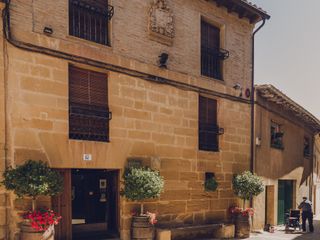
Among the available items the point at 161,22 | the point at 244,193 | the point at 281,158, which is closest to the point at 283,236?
the point at 244,193

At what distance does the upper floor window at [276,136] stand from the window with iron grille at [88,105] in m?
8.17

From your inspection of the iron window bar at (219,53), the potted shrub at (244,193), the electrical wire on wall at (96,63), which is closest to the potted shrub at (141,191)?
the electrical wire on wall at (96,63)

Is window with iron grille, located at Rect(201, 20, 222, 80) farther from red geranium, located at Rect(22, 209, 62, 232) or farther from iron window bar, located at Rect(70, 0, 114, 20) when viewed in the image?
red geranium, located at Rect(22, 209, 62, 232)

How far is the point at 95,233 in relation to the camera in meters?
7.80

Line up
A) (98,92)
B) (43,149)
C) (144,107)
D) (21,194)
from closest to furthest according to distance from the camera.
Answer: (21,194)
(43,149)
(98,92)
(144,107)

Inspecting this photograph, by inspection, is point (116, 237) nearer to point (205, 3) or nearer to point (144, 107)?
point (144, 107)

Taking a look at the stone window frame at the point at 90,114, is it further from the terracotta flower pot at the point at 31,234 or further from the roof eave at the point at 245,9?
the roof eave at the point at 245,9

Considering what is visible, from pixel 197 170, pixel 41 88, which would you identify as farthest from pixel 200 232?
pixel 41 88

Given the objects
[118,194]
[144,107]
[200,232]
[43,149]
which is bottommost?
[200,232]

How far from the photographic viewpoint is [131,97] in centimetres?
801

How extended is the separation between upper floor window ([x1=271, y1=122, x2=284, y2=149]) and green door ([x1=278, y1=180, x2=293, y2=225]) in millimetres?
1658

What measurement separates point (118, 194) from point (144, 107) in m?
2.20

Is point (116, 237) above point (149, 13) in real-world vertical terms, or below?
below

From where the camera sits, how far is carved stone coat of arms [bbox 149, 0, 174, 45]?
8430mm
